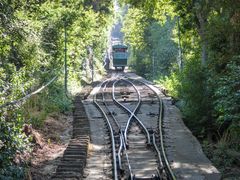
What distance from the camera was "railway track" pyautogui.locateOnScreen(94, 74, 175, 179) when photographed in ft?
33.8

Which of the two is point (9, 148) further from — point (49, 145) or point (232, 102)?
point (232, 102)

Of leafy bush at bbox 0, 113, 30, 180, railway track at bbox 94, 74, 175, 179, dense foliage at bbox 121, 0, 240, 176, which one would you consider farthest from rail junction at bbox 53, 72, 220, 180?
dense foliage at bbox 121, 0, 240, 176

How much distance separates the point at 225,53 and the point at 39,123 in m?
6.93

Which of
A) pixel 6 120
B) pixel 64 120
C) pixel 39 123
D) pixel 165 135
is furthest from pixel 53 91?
pixel 6 120

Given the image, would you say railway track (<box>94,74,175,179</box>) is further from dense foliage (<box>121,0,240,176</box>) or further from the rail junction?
dense foliage (<box>121,0,240,176</box>)

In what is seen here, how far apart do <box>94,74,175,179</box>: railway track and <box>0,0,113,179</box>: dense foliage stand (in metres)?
2.30

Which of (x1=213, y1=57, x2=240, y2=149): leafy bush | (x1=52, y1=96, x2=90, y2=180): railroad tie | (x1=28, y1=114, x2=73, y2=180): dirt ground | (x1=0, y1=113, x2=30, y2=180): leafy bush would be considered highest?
(x1=213, y1=57, x2=240, y2=149): leafy bush

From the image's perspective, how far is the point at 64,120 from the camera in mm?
17656

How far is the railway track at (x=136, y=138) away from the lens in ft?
33.8


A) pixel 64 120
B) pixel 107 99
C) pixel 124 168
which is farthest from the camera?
pixel 107 99

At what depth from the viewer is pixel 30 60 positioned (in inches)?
701

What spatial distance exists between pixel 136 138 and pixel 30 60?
6.18 m

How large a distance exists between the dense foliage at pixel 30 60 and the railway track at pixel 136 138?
2303 millimetres

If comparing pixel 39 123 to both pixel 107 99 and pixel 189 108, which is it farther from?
pixel 107 99
